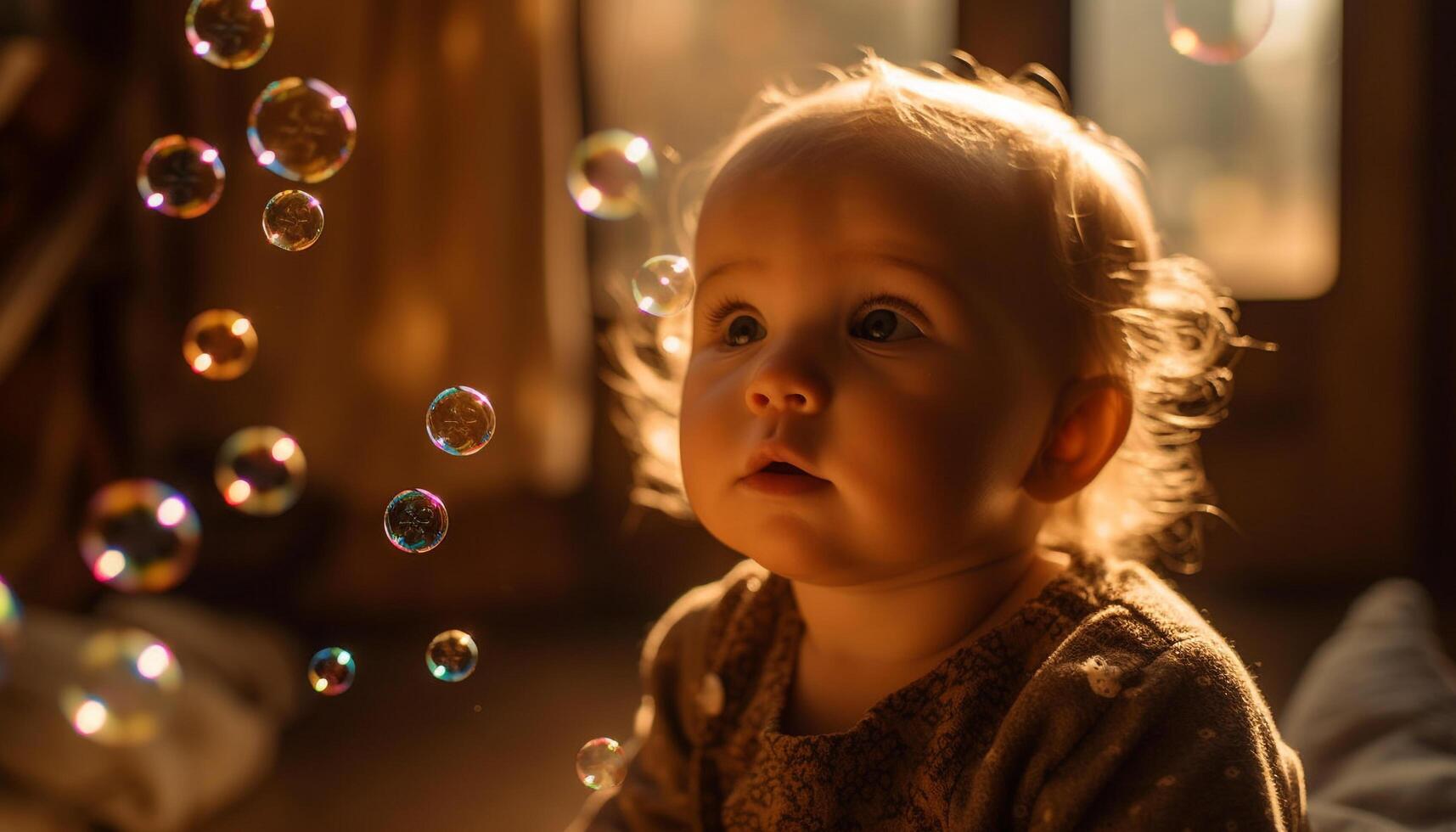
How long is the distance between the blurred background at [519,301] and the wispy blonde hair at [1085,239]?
0.85 metres

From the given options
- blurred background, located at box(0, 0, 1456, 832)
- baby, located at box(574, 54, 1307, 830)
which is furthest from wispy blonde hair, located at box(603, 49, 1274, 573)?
blurred background, located at box(0, 0, 1456, 832)

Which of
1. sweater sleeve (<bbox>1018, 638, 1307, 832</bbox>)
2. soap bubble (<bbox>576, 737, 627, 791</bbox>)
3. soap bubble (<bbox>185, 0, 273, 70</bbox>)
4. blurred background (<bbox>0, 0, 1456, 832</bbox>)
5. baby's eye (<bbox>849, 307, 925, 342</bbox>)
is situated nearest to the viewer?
sweater sleeve (<bbox>1018, 638, 1307, 832</bbox>)

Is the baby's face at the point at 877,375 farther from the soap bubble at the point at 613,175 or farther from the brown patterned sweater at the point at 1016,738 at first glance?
the soap bubble at the point at 613,175

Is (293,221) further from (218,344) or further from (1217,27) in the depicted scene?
(1217,27)

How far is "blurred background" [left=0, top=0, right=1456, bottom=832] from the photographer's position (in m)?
1.92

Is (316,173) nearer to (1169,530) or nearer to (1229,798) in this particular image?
(1229,798)

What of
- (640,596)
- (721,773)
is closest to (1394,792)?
(721,773)

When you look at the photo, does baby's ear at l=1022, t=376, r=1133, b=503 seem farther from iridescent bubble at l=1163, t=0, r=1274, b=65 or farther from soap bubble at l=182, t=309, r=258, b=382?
soap bubble at l=182, t=309, r=258, b=382

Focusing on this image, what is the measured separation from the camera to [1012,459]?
2.63 feet

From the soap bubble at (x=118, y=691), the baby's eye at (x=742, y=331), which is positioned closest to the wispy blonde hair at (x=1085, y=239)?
the baby's eye at (x=742, y=331)

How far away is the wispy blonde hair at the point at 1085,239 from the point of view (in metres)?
0.82

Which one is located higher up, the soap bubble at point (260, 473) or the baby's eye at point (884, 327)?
the baby's eye at point (884, 327)

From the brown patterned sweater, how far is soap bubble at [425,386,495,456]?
0.77ft

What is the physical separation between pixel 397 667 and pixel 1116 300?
1.43m
